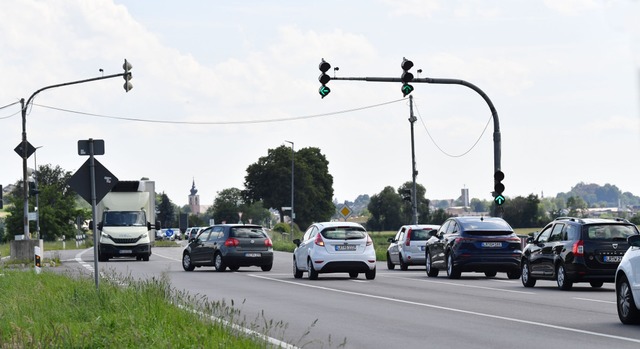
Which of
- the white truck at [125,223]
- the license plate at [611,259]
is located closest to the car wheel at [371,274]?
the license plate at [611,259]

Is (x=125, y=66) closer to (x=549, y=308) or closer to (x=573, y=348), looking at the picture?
(x=549, y=308)

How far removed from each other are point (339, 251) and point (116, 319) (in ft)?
55.8

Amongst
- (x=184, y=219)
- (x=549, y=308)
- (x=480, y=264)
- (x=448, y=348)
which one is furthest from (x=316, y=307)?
(x=184, y=219)

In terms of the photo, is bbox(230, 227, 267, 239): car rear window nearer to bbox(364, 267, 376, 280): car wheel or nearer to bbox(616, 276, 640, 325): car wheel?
bbox(364, 267, 376, 280): car wheel

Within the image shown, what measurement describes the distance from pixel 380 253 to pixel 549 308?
33.7 meters

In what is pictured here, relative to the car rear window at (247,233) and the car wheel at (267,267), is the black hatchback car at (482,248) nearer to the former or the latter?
the car rear window at (247,233)

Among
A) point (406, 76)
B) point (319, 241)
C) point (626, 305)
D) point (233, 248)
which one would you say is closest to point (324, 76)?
point (406, 76)

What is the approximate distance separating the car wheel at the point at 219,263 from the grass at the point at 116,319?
15355mm

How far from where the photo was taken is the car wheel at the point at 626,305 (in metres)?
15.8

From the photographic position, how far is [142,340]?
1205cm

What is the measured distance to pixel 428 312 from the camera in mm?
18750

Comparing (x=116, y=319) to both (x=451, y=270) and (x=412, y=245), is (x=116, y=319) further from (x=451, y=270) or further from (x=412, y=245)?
(x=412, y=245)

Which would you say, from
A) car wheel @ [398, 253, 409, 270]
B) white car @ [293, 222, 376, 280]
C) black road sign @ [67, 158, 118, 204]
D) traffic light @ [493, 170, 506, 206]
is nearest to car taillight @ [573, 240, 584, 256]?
white car @ [293, 222, 376, 280]

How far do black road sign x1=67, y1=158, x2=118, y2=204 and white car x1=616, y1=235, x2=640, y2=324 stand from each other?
911cm
